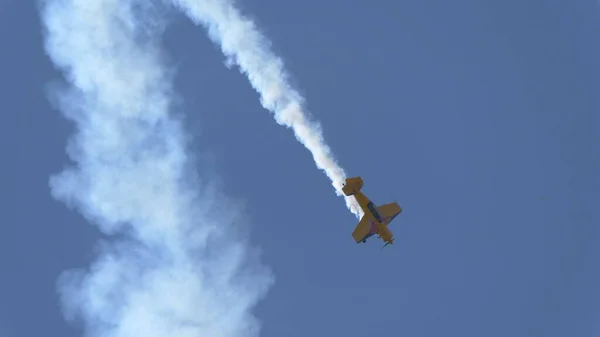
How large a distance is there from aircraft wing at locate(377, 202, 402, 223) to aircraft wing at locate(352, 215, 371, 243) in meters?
1.86

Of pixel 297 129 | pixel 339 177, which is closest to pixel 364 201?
pixel 339 177

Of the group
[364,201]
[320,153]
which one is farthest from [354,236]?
[320,153]

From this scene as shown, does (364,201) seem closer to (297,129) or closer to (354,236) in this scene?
(354,236)

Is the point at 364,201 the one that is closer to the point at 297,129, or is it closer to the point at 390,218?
the point at 390,218

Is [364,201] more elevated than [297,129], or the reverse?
[297,129]

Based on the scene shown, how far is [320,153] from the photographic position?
340ft

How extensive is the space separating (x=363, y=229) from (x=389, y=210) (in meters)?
4.36

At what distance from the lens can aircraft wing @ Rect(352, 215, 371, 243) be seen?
4097 inches

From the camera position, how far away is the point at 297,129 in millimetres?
103812

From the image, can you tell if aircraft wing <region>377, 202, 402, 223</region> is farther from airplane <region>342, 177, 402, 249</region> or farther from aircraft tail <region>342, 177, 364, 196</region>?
aircraft tail <region>342, 177, 364, 196</region>

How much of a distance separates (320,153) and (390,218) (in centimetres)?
1195

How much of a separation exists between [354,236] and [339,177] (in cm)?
744

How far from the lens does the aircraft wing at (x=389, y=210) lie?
344ft

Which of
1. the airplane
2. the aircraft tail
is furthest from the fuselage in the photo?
the aircraft tail
